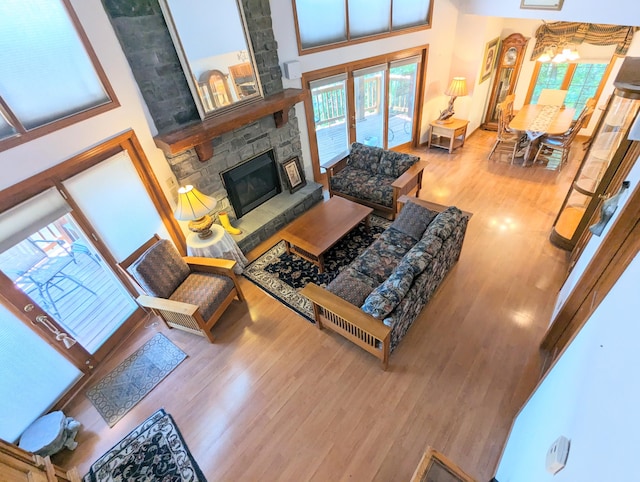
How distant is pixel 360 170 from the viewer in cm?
496

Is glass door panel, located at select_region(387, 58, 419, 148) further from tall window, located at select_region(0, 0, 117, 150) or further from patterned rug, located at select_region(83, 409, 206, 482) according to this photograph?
patterned rug, located at select_region(83, 409, 206, 482)

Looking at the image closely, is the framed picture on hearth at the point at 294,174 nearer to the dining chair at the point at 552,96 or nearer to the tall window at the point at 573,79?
the dining chair at the point at 552,96

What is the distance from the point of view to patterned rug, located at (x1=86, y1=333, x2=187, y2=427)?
284 centimetres

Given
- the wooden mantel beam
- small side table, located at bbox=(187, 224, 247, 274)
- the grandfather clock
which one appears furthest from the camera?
the grandfather clock

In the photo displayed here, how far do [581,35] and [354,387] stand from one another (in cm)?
671

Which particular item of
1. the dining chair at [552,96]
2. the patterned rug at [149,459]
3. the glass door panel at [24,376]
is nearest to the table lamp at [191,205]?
the glass door panel at [24,376]

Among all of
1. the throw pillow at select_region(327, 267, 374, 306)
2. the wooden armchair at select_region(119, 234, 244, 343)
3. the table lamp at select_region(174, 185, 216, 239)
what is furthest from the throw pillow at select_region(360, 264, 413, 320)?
the table lamp at select_region(174, 185, 216, 239)

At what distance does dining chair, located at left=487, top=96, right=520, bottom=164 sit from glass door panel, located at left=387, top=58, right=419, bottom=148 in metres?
1.55

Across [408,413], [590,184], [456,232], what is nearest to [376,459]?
[408,413]

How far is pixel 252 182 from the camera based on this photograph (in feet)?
14.8

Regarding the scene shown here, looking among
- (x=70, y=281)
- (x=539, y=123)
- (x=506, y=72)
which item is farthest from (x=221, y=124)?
(x=506, y=72)

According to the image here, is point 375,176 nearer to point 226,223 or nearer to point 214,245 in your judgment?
point 226,223

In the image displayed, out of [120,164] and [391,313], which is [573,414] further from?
[120,164]

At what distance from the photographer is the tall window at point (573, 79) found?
18.3ft
